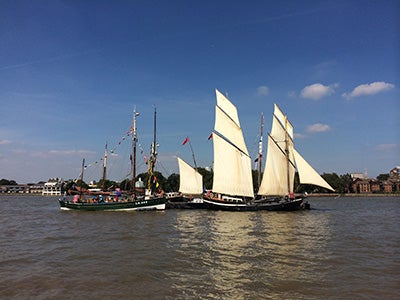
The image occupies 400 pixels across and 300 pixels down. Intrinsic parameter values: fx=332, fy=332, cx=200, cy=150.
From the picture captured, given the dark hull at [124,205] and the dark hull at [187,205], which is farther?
the dark hull at [187,205]

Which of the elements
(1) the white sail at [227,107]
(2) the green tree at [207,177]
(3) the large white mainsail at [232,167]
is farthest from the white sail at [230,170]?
(2) the green tree at [207,177]

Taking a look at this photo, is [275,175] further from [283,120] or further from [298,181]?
[298,181]

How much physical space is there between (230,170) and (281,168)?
9.26 metres

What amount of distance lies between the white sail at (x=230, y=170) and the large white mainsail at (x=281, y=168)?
3.00m

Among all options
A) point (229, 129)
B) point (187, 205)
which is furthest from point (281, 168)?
point (187, 205)

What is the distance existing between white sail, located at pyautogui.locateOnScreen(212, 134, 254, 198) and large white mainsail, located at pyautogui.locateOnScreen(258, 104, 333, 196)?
3002 mm

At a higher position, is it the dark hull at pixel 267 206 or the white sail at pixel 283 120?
the white sail at pixel 283 120

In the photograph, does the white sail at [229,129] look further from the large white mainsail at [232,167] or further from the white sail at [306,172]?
→ the white sail at [306,172]

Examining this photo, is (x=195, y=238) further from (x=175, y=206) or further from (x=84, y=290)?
(x=175, y=206)

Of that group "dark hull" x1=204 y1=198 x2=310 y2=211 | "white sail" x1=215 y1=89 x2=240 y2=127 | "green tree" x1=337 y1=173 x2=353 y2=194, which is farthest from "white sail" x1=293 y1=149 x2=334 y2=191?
"green tree" x1=337 y1=173 x2=353 y2=194

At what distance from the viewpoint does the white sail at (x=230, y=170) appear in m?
58.5

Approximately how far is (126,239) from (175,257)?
806cm

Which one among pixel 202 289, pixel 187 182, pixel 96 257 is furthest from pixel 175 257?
pixel 187 182

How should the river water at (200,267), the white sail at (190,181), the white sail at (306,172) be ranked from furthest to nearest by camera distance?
the white sail at (190,181), the white sail at (306,172), the river water at (200,267)
